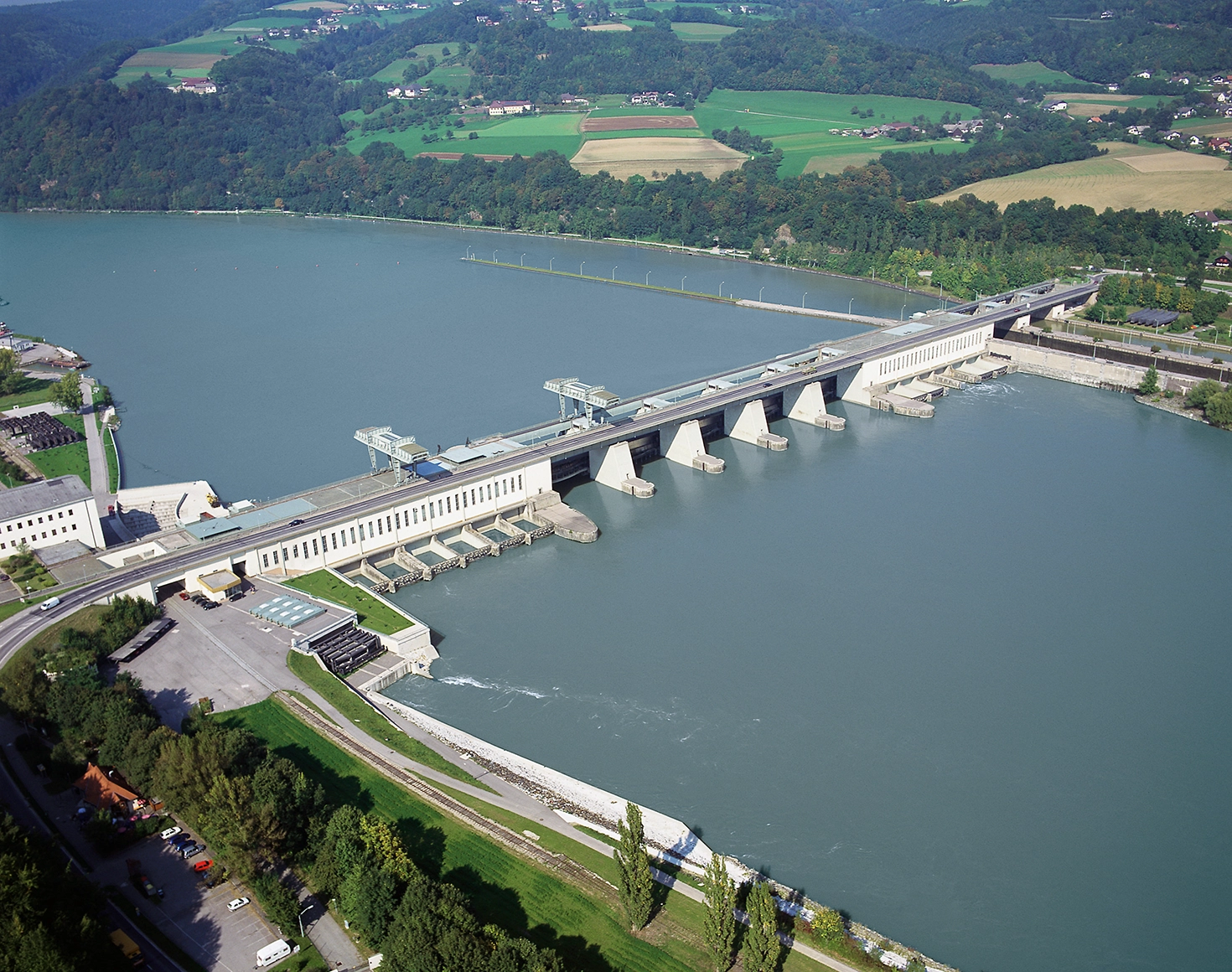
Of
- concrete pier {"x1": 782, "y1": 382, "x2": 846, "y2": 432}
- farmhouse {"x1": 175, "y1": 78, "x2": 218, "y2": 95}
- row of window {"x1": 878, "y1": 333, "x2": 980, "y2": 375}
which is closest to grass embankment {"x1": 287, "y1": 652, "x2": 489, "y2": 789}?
concrete pier {"x1": 782, "y1": 382, "x2": 846, "y2": 432}

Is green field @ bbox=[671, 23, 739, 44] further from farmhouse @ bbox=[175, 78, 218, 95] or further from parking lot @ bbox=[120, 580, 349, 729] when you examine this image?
parking lot @ bbox=[120, 580, 349, 729]

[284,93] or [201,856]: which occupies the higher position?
[284,93]

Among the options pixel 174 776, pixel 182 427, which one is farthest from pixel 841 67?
pixel 174 776

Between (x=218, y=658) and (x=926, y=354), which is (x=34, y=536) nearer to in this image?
(x=218, y=658)

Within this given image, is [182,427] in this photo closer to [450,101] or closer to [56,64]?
[450,101]

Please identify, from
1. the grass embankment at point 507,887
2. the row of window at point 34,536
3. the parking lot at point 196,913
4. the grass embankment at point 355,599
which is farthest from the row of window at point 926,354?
the parking lot at point 196,913
